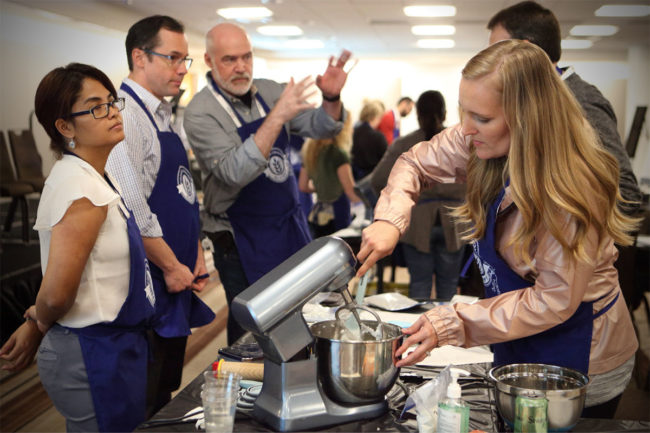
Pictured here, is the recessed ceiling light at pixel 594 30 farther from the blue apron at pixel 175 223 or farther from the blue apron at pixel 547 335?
the blue apron at pixel 547 335

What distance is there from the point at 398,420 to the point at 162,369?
4.28 ft

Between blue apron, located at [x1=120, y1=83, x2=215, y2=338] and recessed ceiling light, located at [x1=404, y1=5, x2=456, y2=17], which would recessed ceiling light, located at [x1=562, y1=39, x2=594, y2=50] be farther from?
blue apron, located at [x1=120, y1=83, x2=215, y2=338]

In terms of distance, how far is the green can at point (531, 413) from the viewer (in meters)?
1.12

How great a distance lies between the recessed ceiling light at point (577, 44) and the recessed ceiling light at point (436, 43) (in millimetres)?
1847

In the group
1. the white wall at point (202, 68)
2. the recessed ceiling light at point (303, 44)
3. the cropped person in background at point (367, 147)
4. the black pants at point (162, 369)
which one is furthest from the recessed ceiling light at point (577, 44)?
the black pants at point (162, 369)

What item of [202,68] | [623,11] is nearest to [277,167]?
[623,11]

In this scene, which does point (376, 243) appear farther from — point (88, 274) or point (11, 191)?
point (11, 191)

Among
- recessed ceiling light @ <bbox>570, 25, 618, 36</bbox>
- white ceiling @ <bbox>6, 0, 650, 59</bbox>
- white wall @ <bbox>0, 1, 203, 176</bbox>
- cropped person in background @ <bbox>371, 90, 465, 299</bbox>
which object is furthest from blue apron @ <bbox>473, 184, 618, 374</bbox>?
recessed ceiling light @ <bbox>570, 25, 618, 36</bbox>

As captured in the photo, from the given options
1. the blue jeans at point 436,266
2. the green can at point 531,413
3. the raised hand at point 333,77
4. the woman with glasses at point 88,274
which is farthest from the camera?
the blue jeans at point 436,266

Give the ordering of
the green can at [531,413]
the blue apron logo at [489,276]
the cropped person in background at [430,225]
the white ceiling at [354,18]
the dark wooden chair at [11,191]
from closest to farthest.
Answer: the green can at [531,413] → the blue apron logo at [489,276] → the cropped person in background at [430,225] → the dark wooden chair at [11,191] → the white ceiling at [354,18]

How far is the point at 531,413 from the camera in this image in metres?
1.13

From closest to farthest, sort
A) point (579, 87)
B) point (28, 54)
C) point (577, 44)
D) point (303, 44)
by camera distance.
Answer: point (579, 87) < point (28, 54) < point (577, 44) < point (303, 44)

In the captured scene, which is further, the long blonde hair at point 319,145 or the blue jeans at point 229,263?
the long blonde hair at point 319,145

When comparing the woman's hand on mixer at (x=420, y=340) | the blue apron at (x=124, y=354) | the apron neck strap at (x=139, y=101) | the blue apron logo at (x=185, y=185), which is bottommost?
the blue apron at (x=124, y=354)
